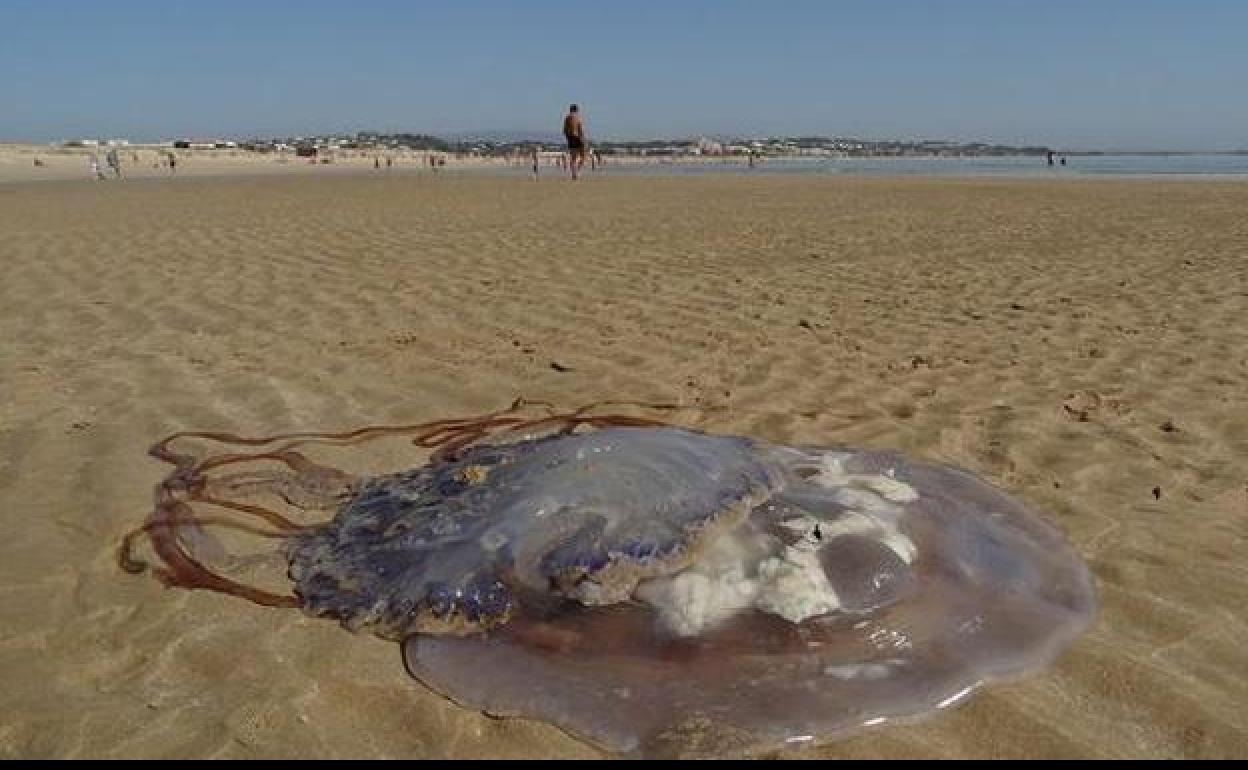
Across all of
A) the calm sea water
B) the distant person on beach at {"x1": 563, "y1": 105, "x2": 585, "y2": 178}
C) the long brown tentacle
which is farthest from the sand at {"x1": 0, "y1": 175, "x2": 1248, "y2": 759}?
the calm sea water

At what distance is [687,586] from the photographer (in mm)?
2180

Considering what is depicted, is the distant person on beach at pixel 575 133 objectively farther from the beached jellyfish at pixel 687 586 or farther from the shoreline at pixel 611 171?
the beached jellyfish at pixel 687 586

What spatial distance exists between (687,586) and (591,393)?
8.15 feet

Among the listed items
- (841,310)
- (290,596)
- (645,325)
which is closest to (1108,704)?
(290,596)

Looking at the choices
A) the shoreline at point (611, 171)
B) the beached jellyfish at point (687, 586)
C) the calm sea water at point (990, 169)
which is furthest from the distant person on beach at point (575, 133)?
the beached jellyfish at point (687, 586)

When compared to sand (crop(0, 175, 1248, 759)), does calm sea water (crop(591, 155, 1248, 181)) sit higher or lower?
lower

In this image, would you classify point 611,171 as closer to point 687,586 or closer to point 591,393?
point 591,393

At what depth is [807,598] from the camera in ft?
7.08

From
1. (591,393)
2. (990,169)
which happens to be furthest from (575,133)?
(990,169)

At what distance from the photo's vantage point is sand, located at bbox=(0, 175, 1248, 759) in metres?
2.09

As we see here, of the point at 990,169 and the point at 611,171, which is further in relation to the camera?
the point at 990,169

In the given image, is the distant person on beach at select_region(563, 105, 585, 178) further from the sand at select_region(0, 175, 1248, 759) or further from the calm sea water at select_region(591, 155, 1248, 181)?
the calm sea water at select_region(591, 155, 1248, 181)

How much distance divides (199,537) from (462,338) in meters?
2.93

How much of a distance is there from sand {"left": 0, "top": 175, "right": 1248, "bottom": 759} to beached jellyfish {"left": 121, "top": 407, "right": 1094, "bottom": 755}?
91 mm
